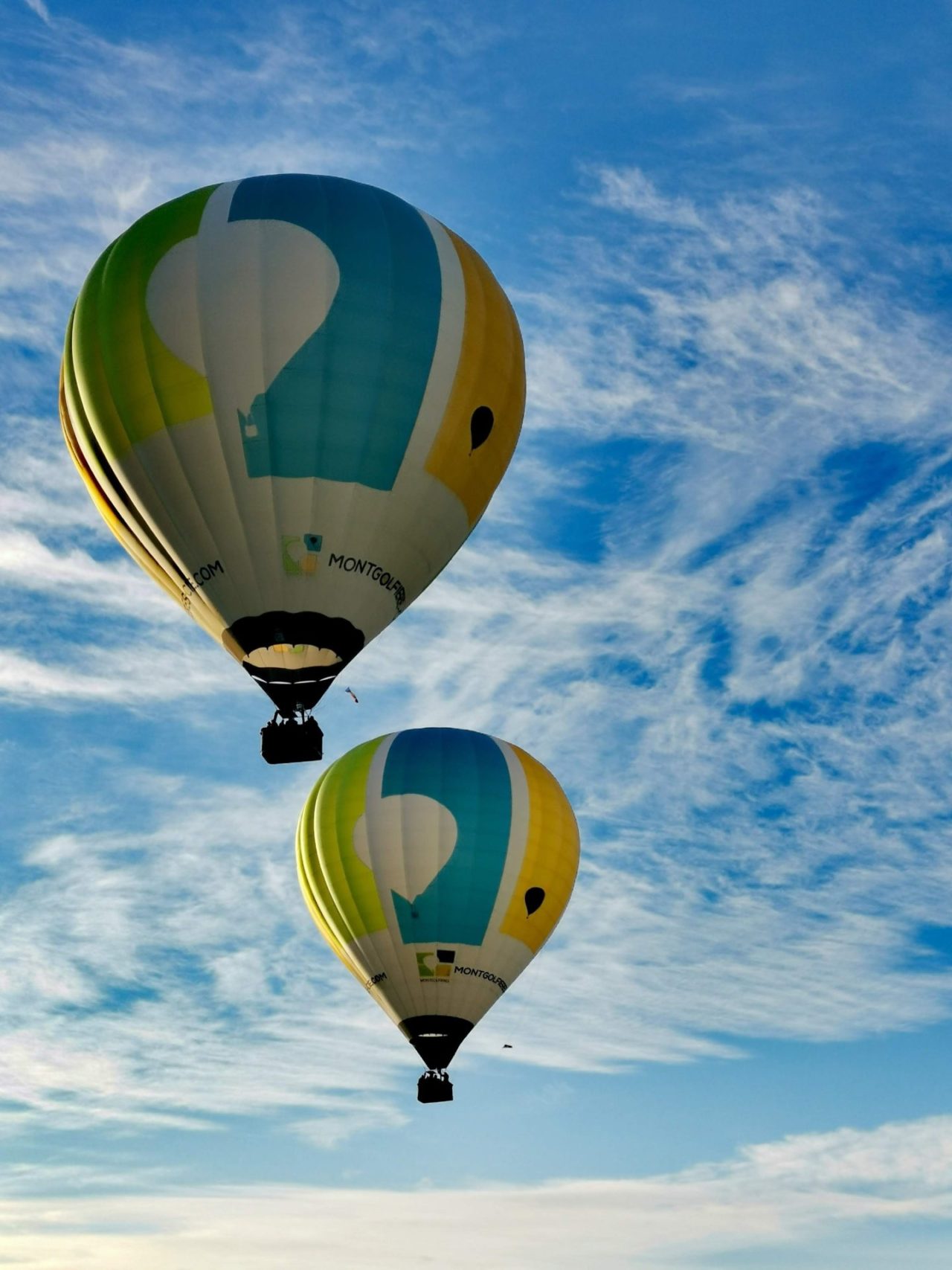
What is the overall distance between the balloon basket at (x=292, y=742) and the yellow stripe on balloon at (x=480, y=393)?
3.99 m

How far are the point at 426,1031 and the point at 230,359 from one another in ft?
46.8

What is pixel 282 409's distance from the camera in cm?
2378

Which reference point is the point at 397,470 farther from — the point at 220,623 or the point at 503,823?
the point at 503,823

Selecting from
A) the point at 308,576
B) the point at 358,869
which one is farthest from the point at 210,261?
the point at 358,869

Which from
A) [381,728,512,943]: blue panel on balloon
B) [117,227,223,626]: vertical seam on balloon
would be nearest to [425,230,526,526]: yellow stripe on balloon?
[117,227,223,626]: vertical seam on balloon

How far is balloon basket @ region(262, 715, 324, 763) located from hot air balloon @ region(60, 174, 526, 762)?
0.08ft

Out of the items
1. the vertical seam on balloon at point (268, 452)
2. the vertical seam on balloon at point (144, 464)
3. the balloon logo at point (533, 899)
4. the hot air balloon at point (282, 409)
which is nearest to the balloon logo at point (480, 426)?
the hot air balloon at point (282, 409)

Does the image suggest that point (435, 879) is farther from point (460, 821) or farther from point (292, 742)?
point (292, 742)

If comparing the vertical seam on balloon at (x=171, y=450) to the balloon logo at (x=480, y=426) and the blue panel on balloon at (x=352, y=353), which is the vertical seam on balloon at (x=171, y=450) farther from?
the balloon logo at (x=480, y=426)

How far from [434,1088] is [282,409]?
14639 millimetres

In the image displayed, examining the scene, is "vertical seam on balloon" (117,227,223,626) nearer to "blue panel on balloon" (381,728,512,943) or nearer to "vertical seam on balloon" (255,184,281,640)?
"vertical seam on balloon" (255,184,281,640)

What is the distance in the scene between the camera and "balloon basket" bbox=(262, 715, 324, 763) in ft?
81.1

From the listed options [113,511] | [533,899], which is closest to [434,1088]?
[533,899]

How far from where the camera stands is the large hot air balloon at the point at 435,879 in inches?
1270
